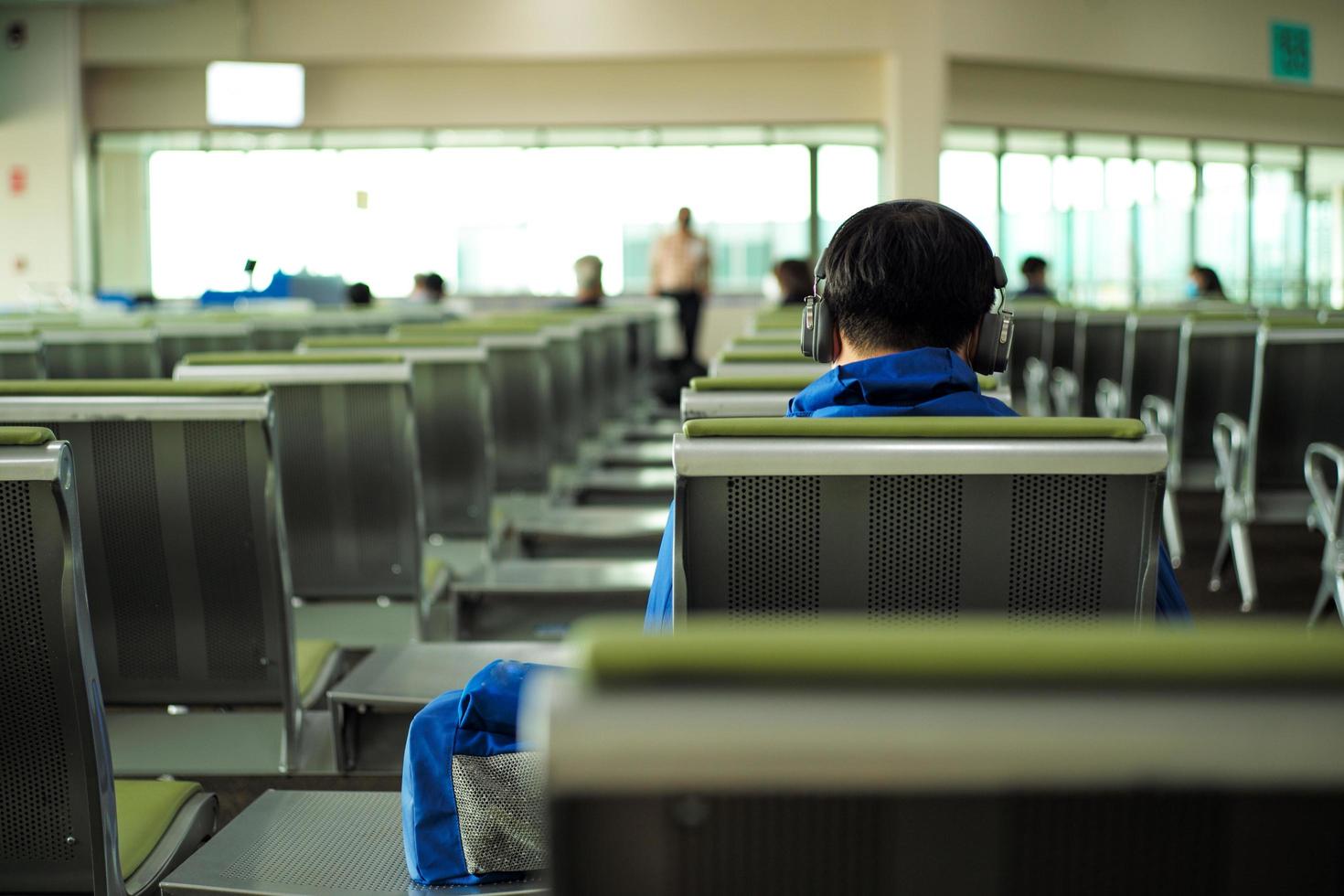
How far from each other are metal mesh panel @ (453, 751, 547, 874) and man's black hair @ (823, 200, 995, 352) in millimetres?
703

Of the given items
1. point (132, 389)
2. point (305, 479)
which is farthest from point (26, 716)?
point (305, 479)

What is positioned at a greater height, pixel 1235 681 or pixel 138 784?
pixel 1235 681

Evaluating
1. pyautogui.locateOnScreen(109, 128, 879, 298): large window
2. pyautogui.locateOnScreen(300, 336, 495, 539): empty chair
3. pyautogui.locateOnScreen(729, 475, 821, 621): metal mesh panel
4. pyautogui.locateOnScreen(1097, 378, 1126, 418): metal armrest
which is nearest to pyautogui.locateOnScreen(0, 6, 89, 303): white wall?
pyautogui.locateOnScreen(109, 128, 879, 298): large window

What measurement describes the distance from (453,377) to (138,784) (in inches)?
83.0

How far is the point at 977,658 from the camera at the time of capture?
23.8 inches

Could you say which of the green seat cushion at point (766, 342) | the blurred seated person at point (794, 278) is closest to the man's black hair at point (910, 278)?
the green seat cushion at point (766, 342)

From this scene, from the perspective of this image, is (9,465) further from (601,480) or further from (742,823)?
(601,480)

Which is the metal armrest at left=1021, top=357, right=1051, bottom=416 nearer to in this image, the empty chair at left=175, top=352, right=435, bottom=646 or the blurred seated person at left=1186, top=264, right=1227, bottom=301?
the blurred seated person at left=1186, top=264, right=1227, bottom=301

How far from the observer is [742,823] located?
26.9 inches

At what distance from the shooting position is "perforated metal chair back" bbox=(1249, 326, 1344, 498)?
4.00 metres

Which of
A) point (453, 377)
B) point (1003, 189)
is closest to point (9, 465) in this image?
point (453, 377)

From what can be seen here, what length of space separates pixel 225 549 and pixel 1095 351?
517cm

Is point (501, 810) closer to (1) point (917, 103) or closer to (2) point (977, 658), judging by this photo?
(2) point (977, 658)

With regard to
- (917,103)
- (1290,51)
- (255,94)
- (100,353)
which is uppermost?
(1290,51)
